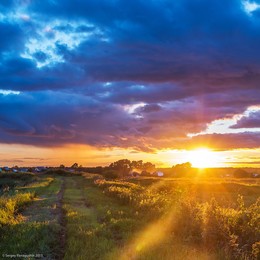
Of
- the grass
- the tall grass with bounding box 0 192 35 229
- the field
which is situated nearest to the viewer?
the field

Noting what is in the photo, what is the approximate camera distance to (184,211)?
18.1 metres

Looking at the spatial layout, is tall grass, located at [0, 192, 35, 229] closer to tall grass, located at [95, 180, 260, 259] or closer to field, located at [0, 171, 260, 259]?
field, located at [0, 171, 260, 259]

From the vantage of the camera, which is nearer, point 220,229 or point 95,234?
point 220,229

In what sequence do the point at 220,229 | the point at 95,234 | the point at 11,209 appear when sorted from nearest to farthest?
the point at 220,229 < the point at 95,234 < the point at 11,209

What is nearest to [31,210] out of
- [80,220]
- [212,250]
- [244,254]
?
[80,220]

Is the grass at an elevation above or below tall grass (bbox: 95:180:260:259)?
below

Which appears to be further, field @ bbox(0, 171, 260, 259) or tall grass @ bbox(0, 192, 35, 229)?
tall grass @ bbox(0, 192, 35, 229)

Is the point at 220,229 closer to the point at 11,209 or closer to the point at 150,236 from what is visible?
the point at 150,236

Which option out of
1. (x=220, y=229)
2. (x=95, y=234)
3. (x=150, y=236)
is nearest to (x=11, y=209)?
(x=95, y=234)

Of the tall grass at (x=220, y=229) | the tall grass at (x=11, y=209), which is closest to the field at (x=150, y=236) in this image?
the tall grass at (x=220, y=229)

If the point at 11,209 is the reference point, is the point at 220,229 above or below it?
above

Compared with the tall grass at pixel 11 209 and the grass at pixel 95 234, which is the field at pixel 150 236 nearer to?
the grass at pixel 95 234

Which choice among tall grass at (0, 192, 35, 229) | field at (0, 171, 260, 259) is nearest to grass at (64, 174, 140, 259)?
field at (0, 171, 260, 259)

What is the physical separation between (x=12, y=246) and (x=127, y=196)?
53.1ft
